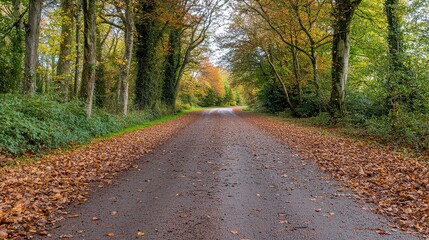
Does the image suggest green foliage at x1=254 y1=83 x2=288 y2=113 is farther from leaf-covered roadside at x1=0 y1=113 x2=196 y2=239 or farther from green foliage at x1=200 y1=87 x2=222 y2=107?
green foliage at x1=200 y1=87 x2=222 y2=107

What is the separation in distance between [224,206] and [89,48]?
11.6 m

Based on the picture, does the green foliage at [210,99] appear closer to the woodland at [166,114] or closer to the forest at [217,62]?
A: the forest at [217,62]

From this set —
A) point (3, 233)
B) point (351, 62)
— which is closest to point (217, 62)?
point (351, 62)

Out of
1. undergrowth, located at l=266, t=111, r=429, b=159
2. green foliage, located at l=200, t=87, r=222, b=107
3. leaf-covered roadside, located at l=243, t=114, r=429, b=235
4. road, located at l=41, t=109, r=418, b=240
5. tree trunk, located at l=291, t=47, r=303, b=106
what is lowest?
road, located at l=41, t=109, r=418, b=240

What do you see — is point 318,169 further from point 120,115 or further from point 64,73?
point 64,73

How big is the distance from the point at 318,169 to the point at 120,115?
13946mm

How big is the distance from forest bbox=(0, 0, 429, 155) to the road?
13.8ft

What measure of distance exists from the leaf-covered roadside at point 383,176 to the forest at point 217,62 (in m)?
Answer: 2.09

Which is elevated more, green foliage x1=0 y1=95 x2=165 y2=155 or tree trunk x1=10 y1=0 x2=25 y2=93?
tree trunk x1=10 y1=0 x2=25 y2=93

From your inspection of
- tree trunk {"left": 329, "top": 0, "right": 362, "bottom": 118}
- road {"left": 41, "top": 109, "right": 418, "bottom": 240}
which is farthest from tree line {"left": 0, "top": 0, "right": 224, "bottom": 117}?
tree trunk {"left": 329, "top": 0, "right": 362, "bottom": 118}

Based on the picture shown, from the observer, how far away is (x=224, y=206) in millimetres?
4910

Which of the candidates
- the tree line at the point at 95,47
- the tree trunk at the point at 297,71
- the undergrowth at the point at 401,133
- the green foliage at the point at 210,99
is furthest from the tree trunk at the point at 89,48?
the green foliage at the point at 210,99

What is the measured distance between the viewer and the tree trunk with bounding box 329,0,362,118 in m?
15.9

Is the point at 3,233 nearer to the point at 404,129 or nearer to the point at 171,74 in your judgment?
the point at 404,129
